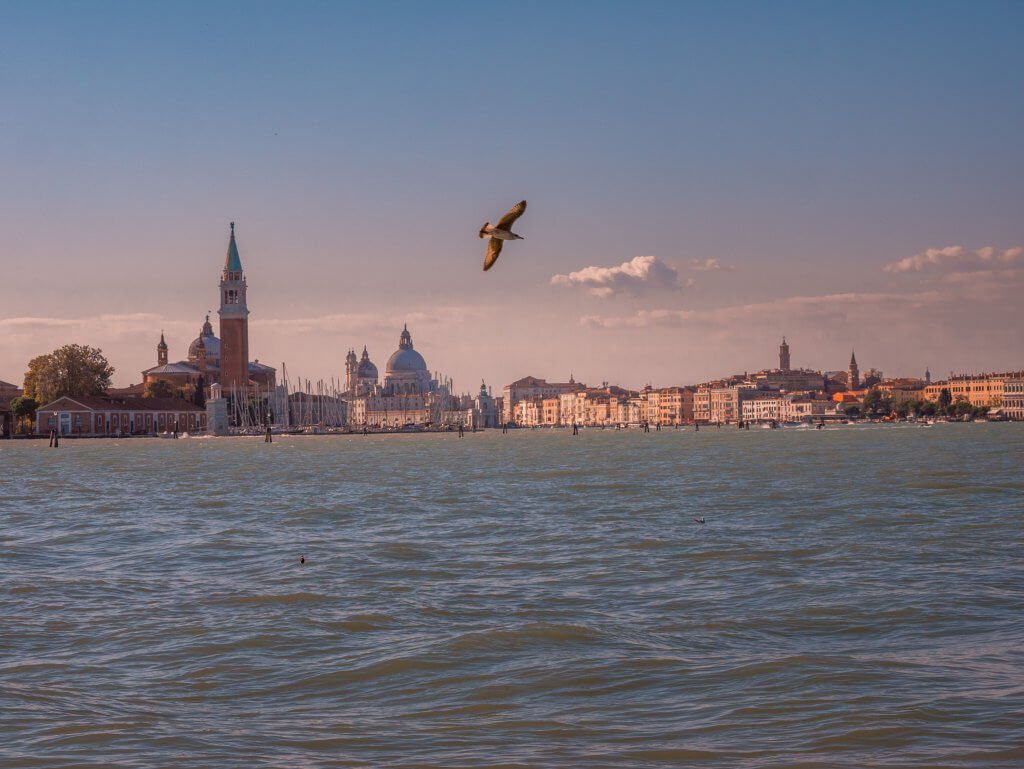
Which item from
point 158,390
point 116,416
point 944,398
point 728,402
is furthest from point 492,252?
point 728,402

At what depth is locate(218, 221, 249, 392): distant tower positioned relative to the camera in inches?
3590

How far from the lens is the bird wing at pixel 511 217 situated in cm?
549

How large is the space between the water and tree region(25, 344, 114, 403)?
63.7 meters

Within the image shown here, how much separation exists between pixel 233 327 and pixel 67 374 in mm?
16678

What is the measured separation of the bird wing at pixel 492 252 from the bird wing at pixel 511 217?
0.06 metres

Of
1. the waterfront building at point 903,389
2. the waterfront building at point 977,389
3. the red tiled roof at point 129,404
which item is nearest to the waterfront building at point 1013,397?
the waterfront building at point 977,389

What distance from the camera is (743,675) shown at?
6.79 m

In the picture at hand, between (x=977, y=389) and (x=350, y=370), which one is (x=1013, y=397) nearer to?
(x=977, y=389)

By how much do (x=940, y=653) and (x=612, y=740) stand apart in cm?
242

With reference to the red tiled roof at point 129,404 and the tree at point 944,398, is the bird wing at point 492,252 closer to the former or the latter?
the red tiled roof at point 129,404

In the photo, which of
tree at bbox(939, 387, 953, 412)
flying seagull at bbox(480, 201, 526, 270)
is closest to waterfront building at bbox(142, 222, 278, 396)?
tree at bbox(939, 387, 953, 412)

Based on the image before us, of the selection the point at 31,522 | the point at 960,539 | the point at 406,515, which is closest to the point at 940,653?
the point at 960,539

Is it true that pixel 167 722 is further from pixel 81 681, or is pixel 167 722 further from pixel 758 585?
pixel 758 585

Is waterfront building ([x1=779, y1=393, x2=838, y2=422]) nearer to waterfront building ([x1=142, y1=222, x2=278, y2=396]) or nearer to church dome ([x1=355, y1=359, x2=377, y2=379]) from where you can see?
church dome ([x1=355, y1=359, x2=377, y2=379])
